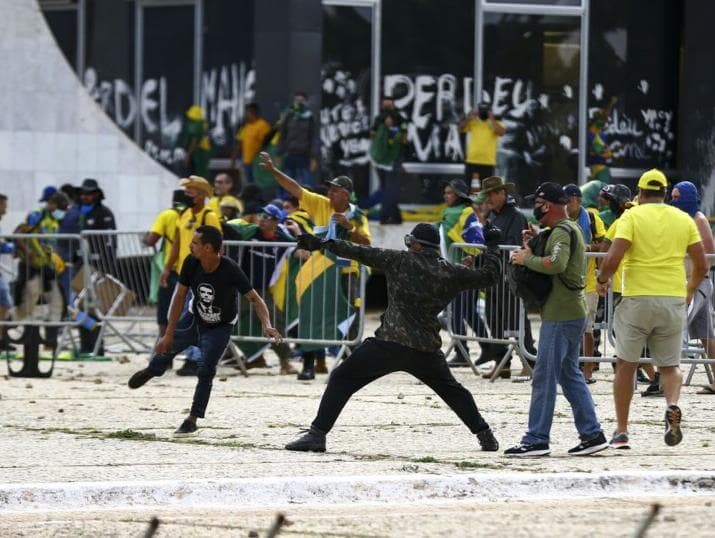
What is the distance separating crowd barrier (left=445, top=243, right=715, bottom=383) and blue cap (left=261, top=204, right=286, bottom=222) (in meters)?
1.89

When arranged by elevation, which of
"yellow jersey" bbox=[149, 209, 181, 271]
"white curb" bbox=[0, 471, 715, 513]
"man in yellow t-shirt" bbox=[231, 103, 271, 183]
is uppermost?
"man in yellow t-shirt" bbox=[231, 103, 271, 183]

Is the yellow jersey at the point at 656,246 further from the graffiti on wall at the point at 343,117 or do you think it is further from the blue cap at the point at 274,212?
the graffiti on wall at the point at 343,117

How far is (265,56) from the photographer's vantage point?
25.4 m

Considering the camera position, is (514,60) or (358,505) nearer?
(358,505)

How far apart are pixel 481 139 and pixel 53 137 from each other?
19.0ft

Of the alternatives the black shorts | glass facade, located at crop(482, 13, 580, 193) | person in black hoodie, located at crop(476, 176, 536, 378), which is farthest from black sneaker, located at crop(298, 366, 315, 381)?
glass facade, located at crop(482, 13, 580, 193)

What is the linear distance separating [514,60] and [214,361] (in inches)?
576

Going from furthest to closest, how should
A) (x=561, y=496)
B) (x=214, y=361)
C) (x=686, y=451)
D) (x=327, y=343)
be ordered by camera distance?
1. (x=327, y=343)
2. (x=214, y=361)
3. (x=686, y=451)
4. (x=561, y=496)

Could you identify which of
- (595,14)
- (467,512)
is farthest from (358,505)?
(595,14)

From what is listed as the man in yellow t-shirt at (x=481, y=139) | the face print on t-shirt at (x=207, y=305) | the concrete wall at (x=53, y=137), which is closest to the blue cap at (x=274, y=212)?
the face print on t-shirt at (x=207, y=305)

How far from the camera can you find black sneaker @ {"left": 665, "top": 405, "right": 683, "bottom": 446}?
1145cm

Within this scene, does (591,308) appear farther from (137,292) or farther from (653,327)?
(137,292)

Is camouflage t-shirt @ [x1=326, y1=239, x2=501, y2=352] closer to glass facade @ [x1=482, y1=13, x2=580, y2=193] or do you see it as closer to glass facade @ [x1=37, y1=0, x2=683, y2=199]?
glass facade @ [x1=37, y1=0, x2=683, y2=199]

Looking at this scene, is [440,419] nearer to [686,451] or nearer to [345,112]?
[686,451]
